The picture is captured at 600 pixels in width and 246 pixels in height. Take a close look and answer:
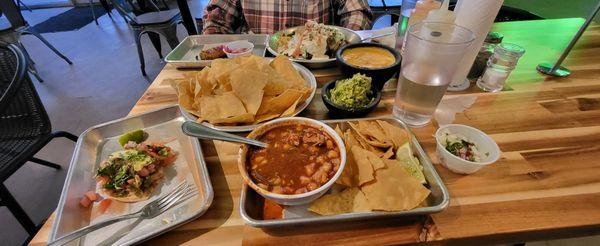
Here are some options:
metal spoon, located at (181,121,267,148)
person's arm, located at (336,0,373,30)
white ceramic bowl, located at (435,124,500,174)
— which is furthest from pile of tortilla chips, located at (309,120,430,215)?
person's arm, located at (336,0,373,30)

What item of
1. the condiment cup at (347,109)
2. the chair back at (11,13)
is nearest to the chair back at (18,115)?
the condiment cup at (347,109)

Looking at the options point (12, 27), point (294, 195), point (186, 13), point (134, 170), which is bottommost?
point (12, 27)

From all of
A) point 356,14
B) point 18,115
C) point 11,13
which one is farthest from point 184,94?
point 11,13

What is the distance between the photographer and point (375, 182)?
0.81 metres

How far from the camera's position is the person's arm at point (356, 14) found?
227cm

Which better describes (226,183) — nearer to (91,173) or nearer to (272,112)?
(272,112)

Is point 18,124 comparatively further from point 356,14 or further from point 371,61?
point 356,14

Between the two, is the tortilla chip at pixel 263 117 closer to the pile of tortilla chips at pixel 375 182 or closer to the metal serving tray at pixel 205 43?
the pile of tortilla chips at pixel 375 182

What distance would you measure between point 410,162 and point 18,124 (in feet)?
8.04

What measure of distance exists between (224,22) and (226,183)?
1.83 metres

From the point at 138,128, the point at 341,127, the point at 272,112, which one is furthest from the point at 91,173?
the point at 341,127

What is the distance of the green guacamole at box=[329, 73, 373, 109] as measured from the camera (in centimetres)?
111

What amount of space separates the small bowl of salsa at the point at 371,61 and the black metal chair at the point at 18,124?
1.90m

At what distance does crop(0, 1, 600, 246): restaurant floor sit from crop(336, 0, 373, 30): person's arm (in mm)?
1983
